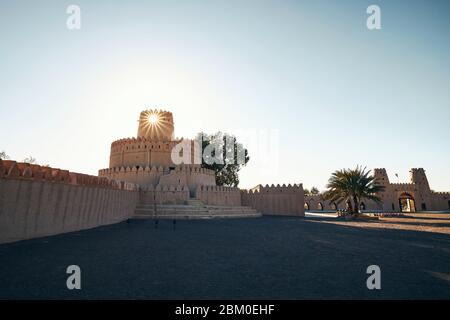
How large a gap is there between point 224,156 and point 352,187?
25360mm

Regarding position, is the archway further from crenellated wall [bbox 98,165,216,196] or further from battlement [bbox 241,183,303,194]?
crenellated wall [bbox 98,165,216,196]

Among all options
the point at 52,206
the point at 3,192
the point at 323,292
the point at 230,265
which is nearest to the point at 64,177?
the point at 52,206

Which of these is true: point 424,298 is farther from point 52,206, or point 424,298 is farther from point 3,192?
point 52,206

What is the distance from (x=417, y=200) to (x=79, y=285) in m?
62.7

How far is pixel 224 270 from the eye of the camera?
19.1 feet

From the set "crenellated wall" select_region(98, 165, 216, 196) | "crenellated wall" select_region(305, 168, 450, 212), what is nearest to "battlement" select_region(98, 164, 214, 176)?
"crenellated wall" select_region(98, 165, 216, 196)

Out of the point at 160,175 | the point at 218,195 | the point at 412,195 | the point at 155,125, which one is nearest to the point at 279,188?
the point at 218,195

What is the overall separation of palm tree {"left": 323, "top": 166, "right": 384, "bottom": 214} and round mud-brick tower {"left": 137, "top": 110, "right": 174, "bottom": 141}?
77.4 ft

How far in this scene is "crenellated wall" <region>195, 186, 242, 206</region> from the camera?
2856cm

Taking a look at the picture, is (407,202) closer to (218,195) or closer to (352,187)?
(352,187)

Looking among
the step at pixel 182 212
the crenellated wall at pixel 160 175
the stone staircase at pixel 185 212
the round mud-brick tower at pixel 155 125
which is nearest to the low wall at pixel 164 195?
the stone staircase at pixel 185 212

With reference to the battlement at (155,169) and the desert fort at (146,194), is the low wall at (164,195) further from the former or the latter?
the battlement at (155,169)

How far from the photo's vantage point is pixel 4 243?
30.2ft

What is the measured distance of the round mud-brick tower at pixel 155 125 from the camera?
38.8 m
